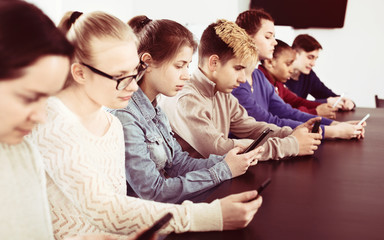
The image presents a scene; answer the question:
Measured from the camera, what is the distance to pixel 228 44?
5.18ft

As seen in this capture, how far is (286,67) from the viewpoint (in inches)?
104

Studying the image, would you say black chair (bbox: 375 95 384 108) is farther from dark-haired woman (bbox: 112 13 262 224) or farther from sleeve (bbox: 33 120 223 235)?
sleeve (bbox: 33 120 223 235)

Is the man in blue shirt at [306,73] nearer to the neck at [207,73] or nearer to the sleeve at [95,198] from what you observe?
the neck at [207,73]

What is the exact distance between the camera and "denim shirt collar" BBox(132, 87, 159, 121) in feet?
3.77

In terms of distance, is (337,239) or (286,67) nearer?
(337,239)

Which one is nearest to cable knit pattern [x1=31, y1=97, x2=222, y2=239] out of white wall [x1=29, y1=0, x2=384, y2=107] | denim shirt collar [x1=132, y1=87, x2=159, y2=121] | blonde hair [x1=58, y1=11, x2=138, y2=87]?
blonde hair [x1=58, y1=11, x2=138, y2=87]

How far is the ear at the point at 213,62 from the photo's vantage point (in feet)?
5.23

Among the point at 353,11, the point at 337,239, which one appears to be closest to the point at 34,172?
the point at 337,239

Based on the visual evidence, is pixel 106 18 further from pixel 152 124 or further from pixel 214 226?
pixel 214 226

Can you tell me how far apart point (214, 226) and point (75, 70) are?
0.47 metres

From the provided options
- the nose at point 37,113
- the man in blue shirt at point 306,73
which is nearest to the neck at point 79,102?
the nose at point 37,113

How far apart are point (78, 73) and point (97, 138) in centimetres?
16

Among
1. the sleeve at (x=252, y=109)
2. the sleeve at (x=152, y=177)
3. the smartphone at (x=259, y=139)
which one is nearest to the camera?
the sleeve at (x=152, y=177)

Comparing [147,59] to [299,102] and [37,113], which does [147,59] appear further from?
[299,102]
